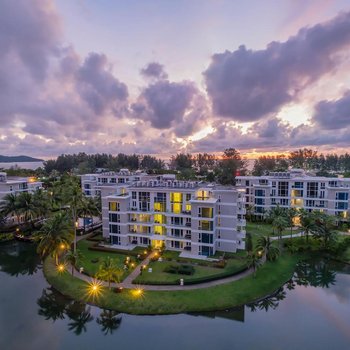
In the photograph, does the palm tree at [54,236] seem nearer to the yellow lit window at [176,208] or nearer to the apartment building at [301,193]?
the yellow lit window at [176,208]

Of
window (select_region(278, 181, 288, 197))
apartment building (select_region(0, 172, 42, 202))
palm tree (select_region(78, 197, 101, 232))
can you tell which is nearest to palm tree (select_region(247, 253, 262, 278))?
palm tree (select_region(78, 197, 101, 232))

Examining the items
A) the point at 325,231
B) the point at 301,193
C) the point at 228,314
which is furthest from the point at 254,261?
the point at 301,193

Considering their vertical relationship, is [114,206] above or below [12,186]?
below

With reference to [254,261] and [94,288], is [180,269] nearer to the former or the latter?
[254,261]

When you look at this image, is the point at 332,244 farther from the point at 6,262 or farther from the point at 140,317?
the point at 6,262

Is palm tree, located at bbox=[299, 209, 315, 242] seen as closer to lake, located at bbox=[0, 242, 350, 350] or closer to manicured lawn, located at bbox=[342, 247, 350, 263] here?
manicured lawn, located at bbox=[342, 247, 350, 263]

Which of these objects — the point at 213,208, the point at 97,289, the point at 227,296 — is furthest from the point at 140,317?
the point at 213,208
